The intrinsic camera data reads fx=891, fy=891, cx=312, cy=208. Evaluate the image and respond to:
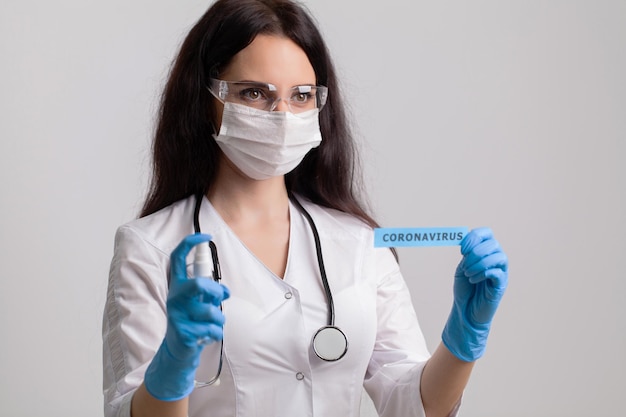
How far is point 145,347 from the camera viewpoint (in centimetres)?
186

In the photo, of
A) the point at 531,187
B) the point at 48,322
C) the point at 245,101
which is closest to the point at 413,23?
the point at 531,187

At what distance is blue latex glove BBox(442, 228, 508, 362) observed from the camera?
5.85 ft

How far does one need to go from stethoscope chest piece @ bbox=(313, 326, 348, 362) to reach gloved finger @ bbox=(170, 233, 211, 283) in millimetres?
487

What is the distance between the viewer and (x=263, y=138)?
2.00 m

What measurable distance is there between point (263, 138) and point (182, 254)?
1.72 feet

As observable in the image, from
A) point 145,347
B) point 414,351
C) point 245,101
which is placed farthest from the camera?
point 414,351

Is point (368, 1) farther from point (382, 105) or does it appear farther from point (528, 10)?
point (528, 10)

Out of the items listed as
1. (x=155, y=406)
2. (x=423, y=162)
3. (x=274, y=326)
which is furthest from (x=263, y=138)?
(x=423, y=162)

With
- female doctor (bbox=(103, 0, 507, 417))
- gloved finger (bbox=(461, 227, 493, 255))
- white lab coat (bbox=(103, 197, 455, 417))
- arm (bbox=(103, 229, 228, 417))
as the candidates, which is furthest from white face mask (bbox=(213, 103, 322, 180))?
gloved finger (bbox=(461, 227, 493, 255))

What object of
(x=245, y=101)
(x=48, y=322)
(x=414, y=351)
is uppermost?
(x=245, y=101)

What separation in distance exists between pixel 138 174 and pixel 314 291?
4.44 feet

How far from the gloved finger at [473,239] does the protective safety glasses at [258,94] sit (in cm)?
49

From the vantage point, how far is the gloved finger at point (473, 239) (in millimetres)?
1805

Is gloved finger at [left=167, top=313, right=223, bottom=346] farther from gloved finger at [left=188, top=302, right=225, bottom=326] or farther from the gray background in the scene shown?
the gray background
